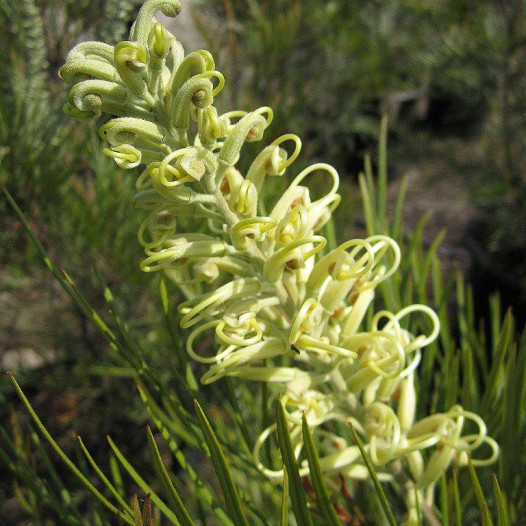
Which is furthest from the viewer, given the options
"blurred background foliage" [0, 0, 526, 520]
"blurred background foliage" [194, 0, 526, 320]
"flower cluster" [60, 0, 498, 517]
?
"blurred background foliage" [194, 0, 526, 320]

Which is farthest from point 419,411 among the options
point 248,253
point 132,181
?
point 132,181

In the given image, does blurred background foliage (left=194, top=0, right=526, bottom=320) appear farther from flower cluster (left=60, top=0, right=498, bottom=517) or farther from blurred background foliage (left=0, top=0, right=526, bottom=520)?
flower cluster (left=60, top=0, right=498, bottom=517)

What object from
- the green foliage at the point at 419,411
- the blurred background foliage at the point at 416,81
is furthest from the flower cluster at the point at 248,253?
the blurred background foliage at the point at 416,81

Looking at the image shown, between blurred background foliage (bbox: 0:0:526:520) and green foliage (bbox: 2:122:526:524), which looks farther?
blurred background foliage (bbox: 0:0:526:520)

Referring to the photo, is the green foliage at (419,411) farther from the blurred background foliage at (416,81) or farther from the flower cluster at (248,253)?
the blurred background foliage at (416,81)

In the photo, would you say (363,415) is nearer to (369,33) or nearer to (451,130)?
(369,33)

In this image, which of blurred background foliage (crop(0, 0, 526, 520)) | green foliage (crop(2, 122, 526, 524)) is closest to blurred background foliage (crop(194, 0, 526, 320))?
blurred background foliage (crop(0, 0, 526, 520))

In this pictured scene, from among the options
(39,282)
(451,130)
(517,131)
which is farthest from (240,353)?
(451,130)
